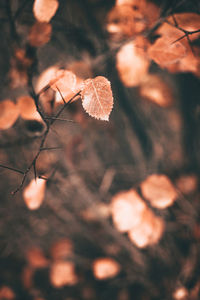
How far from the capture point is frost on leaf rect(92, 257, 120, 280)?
39.1 inches

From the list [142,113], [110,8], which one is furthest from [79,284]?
[110,8]

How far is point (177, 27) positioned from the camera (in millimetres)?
534

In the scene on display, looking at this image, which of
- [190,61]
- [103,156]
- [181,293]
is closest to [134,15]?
[190,61]

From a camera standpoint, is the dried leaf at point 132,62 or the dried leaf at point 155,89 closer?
the dried leaf at point 132,62

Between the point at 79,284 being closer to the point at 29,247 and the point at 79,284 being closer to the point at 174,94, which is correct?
the point at 29,247

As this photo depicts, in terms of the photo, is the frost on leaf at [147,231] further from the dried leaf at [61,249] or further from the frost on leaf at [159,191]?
the dried leaf at [61,249]

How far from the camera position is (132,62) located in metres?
0.74

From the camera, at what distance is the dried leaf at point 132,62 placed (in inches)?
27.8

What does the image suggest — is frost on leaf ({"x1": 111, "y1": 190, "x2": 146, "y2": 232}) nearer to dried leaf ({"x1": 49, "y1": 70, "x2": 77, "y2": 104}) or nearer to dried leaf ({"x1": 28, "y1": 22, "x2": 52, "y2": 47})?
dried leaf ({"x1": 49, "y1": 70, "x2": 77, "y2": 104})

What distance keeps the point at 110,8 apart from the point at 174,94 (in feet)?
1.55

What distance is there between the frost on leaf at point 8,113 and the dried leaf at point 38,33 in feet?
0.74

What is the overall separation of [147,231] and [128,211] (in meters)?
0.13

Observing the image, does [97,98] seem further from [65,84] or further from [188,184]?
[188,184]

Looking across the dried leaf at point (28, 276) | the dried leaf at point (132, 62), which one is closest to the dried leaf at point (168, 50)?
the dried leaf at point (132, 62)
